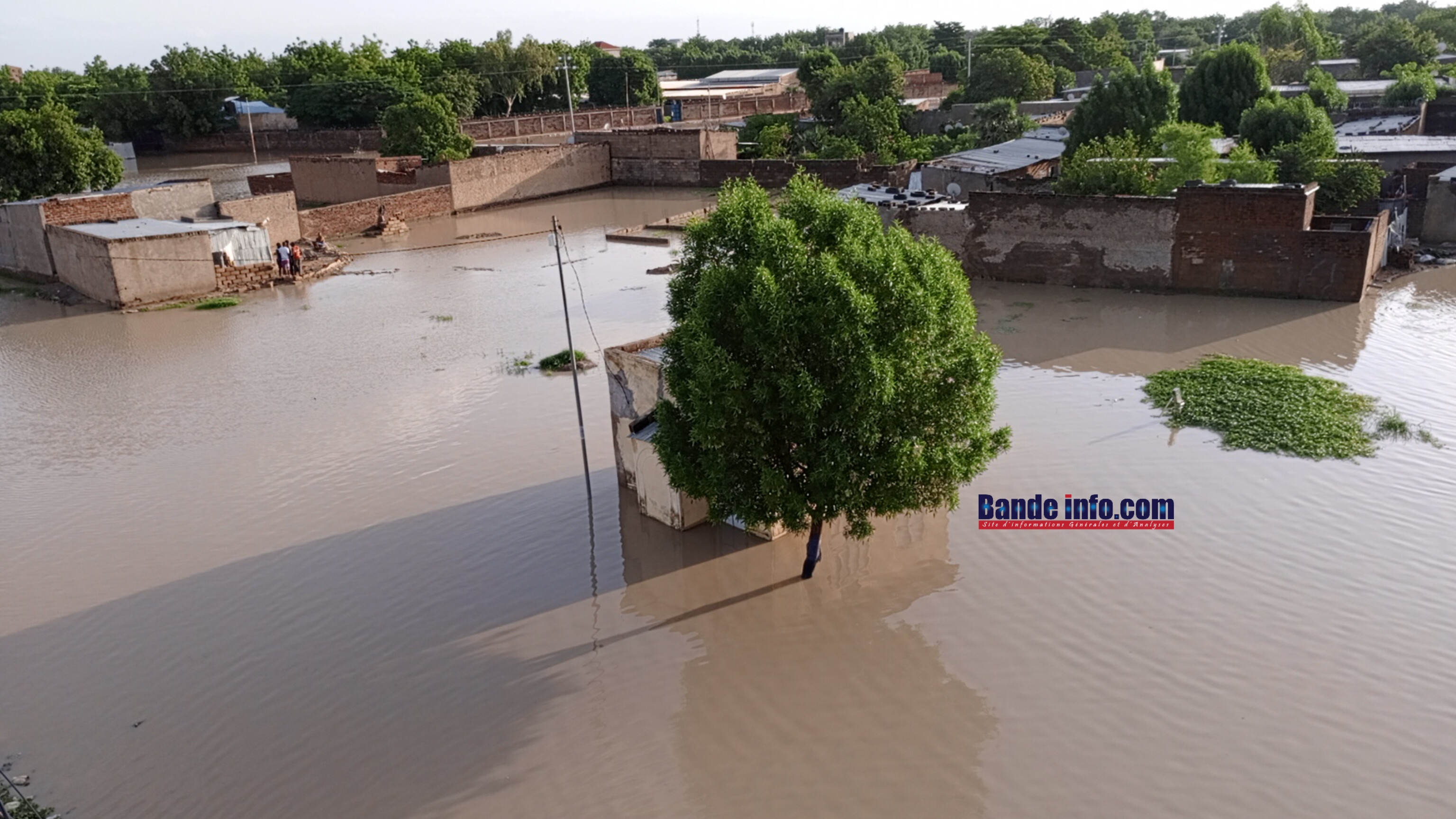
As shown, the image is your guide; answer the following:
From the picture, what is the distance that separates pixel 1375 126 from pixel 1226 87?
5.98 metres

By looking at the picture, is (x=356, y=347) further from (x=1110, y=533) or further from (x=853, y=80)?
(x=853, y=80)

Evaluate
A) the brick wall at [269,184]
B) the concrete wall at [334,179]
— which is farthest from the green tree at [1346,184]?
the brick wall at [269,184]

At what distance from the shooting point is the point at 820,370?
9.35 metres

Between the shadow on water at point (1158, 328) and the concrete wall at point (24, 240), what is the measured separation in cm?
2347

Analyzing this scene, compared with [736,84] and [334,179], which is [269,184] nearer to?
[334,179]

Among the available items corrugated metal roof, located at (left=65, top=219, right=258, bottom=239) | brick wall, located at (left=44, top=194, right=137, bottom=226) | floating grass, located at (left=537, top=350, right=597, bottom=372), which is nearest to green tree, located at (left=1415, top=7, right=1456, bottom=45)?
floating grass, located at (left=537, top=350, right=597, bottom=372)

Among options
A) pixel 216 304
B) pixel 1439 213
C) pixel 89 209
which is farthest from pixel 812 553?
A: pixel 89 209

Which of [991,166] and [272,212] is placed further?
[272,212]

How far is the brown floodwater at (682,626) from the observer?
8086 millimetres

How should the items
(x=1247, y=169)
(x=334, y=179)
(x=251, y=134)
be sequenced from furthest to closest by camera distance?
1. (x=251, y=134)
2. (x=334, y=179)
3. (x=1247, y=169)

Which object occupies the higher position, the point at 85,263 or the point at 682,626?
the point at 85,263

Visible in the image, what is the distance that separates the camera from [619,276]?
2552 centimetres

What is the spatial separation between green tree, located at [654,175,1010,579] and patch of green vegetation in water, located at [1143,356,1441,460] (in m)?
5.48

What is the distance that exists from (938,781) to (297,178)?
38.7m
